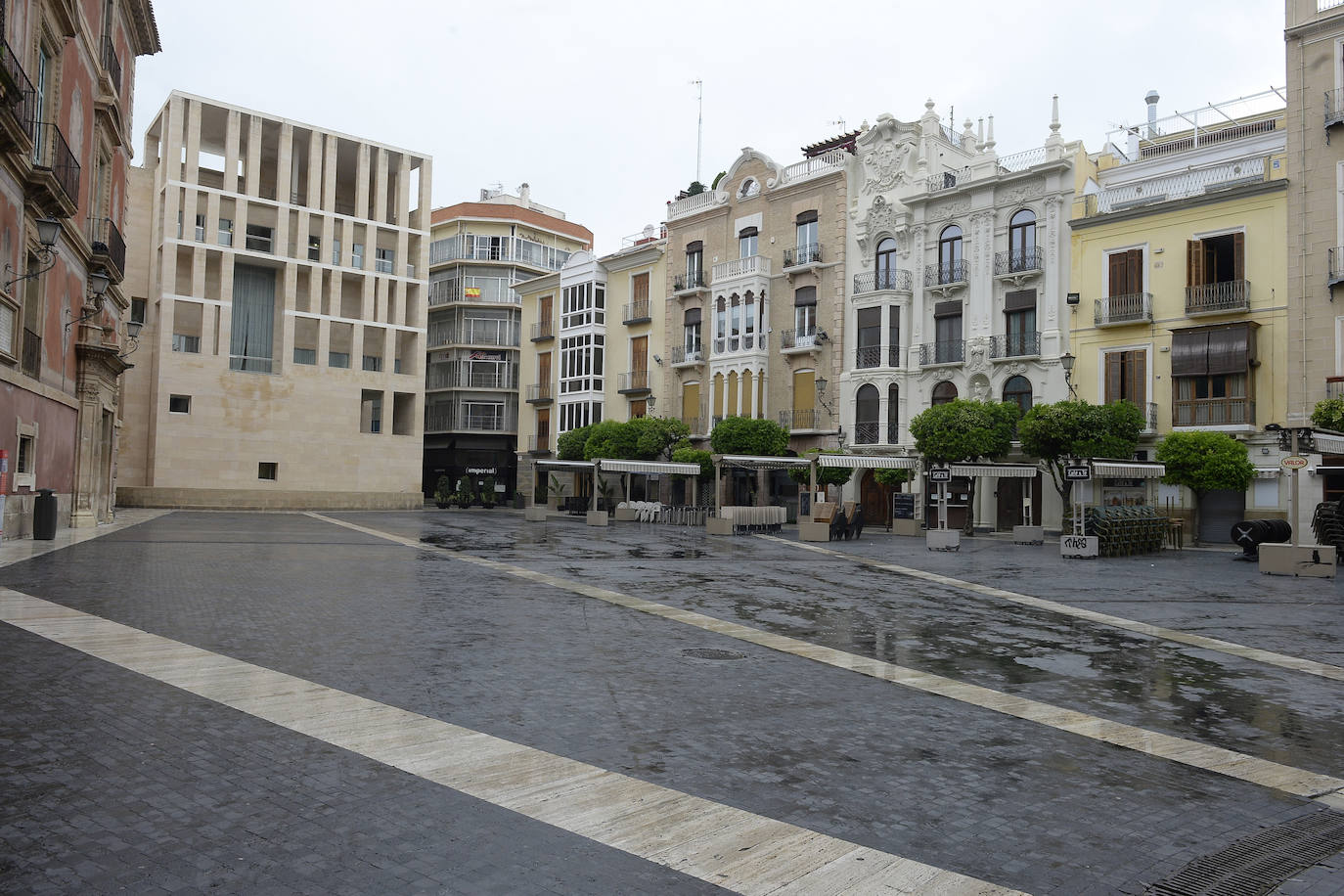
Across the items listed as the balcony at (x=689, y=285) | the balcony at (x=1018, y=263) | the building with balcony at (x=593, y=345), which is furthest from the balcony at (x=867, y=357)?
the building with balcony at (x=593, y=345)

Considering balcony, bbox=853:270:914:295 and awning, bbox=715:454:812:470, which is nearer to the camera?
awning, bbox=715:454:812:470

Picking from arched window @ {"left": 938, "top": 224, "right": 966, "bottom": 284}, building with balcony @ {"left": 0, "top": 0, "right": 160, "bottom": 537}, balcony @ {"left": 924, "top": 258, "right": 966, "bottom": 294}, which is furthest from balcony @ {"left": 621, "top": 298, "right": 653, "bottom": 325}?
building with balcony @ {"left": 0, "top": 0, "right": 160, "bottom": 537}

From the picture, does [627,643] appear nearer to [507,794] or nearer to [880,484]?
[507,794]

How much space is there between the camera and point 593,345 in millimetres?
53625

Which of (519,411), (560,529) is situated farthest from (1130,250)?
(519,411)

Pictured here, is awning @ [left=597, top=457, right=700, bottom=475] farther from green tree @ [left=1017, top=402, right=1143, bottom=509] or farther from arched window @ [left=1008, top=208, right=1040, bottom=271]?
arched window @ [left=1008, top=208, right=1040, bottom=271]

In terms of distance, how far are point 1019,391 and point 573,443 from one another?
2288 cm

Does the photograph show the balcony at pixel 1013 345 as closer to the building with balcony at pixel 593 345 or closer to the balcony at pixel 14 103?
the building with balcony at pixel 593 345

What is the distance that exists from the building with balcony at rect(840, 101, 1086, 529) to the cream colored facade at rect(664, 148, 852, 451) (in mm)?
1169

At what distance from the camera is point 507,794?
459 centimetres

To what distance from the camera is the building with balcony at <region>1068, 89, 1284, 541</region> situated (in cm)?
2884

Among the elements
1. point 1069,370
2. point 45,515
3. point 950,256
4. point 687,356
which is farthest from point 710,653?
point 687,356

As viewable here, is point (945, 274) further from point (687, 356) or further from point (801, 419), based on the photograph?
point (687, 356)

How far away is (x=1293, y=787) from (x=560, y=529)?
89.4ft
